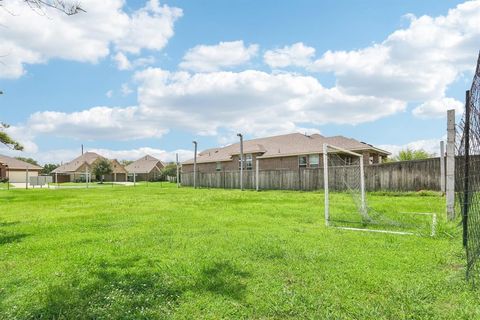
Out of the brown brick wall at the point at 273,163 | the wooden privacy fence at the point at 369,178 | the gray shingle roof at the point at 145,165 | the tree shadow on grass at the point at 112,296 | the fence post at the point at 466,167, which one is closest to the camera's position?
the tree shadow on grass at the point at 112,296

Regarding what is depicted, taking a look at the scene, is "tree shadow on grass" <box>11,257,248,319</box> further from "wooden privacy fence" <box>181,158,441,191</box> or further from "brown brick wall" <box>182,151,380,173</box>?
"brown brick wall" <box>182,151,380,173</box>

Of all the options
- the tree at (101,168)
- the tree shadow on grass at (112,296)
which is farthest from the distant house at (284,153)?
the tree at (101,168)

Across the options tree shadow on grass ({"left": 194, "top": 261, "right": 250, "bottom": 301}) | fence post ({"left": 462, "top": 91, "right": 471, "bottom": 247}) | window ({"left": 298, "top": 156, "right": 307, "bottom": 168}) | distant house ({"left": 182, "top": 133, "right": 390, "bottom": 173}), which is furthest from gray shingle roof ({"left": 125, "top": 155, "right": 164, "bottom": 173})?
fence post ({"left": 462, "top": 91, "right": 471, "bottom": 247})

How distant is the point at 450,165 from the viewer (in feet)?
28.4

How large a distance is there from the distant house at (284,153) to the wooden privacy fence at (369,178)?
4.01 m

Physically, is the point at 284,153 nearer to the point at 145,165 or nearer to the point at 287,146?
the point at 287,146

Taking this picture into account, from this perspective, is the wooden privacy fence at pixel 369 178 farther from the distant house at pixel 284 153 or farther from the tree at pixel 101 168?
the tree at pixel 101 168

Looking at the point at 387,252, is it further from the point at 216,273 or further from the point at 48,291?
the point at 48,291

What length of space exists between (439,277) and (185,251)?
3671mm

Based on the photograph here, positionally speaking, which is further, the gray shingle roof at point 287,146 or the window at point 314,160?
the window at point 314,160

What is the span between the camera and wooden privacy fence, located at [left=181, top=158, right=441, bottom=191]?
18.0 meters

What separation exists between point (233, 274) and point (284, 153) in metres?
26.3

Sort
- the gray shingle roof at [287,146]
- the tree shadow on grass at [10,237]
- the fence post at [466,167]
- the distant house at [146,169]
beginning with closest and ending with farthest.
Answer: the fence post at [466,167] < the tree shadow on grass at [10,237] < the gray shingle roof at [287,146] < the distant house at [146,169]

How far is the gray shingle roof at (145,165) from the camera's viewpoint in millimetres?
68031
